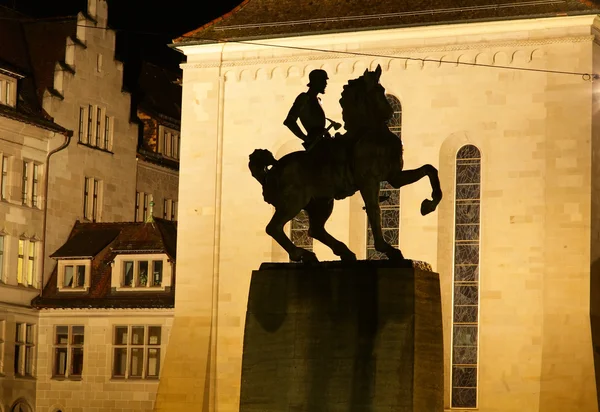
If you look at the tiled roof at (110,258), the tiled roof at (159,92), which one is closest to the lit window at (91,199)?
the tiled roof at (110,258)

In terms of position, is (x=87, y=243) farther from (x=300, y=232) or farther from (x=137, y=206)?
(x=300, y=232)

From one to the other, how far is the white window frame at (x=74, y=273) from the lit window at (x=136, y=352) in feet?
5.24

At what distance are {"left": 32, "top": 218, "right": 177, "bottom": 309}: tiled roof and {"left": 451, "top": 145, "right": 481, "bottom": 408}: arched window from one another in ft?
29.9

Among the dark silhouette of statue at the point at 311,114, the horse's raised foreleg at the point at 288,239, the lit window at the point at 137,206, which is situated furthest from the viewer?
the lit window at the point at 137,206

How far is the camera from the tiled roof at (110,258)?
44.8 m

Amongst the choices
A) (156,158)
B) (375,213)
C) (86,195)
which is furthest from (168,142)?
(375,213)

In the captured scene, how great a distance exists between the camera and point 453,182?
3800cm

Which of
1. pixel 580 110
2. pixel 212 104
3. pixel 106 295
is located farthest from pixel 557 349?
pixel 106 295

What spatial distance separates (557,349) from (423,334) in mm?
14942

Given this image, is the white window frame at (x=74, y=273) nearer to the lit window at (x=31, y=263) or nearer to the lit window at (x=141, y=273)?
the lit window at (x=31, y=263)

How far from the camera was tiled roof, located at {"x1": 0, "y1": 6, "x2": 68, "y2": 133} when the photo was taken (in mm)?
46719

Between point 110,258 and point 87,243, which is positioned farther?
point 87,243

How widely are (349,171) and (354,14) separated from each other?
17408 millimetres

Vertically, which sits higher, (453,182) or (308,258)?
(453,182)
